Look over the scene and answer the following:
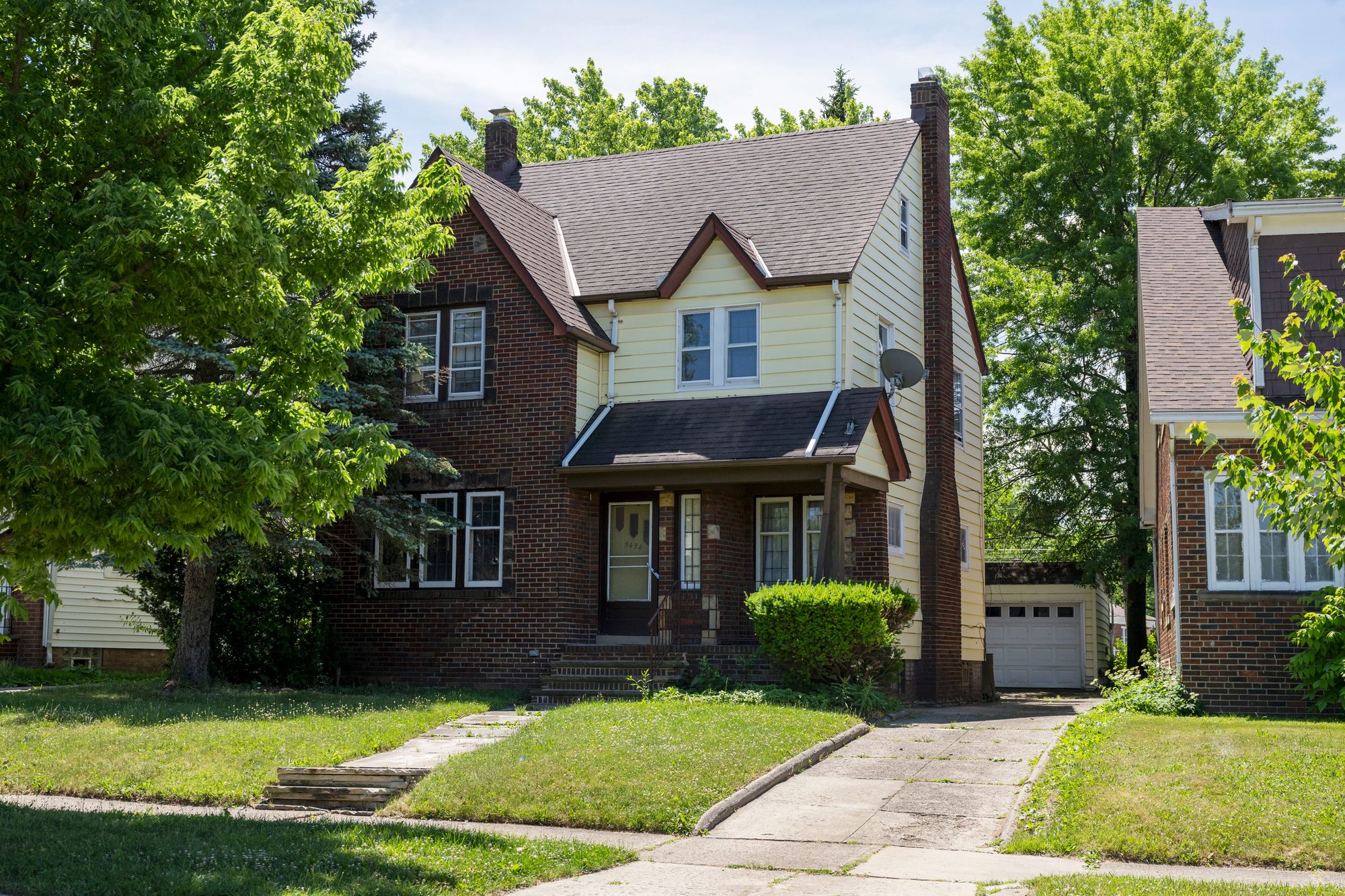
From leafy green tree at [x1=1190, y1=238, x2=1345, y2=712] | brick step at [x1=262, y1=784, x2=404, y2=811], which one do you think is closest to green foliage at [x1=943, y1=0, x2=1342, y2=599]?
leafy green tree at [x1=1190, y1=238, x2=1345, y2=712]

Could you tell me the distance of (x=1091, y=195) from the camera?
3016cm

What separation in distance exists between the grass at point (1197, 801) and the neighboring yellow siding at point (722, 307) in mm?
8278

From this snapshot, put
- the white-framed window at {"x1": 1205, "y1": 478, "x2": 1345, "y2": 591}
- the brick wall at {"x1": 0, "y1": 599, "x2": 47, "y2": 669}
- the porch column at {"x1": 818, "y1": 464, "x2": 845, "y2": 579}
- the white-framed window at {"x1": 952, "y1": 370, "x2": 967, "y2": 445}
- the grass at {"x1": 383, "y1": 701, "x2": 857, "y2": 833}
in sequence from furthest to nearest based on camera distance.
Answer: the brick wall at {"x1": 0, "y1": 599, "x2": 47, "y2": 669} < the white-framed window at {"x1": 952, "y1": 370, "x2": 967, "y2": 445} < the porch column at {"x1": 818, "y1": 464, "x2": 845, "y2": 579} < the white-framed window at {"x1": 1205, "y1": 478, "x2": 1345, "y2": 591} < the grass at {"x1": 383, "y1": 701, "x2": 857, "y2": 833}

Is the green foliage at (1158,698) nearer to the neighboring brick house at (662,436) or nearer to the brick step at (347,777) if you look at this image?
the neighboring brick house at (662,436)

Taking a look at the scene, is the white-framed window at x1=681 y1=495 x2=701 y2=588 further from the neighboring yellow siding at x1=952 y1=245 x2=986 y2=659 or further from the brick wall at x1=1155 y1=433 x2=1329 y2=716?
the brick wall at x1=1155 y1=433 x2=1329 y2=716

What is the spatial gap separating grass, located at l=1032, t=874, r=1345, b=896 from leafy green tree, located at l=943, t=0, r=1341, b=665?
19877 mm

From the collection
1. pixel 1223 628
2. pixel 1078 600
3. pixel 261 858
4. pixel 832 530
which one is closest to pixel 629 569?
pixel 832 530

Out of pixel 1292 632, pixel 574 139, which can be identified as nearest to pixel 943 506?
pixel 1292 632

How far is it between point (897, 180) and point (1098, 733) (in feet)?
36.6

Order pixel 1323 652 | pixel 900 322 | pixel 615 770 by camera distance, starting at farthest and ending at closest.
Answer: pixel 900 322 < pixel 1323 652 < pixel 615 770

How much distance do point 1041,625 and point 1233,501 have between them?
14218 millimetres

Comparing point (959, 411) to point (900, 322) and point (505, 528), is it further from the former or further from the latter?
point (505, 528)

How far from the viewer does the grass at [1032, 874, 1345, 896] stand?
8086 millimetres

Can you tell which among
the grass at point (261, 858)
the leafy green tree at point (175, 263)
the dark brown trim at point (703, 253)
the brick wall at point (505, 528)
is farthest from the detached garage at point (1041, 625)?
the grass at point (261, 858)
